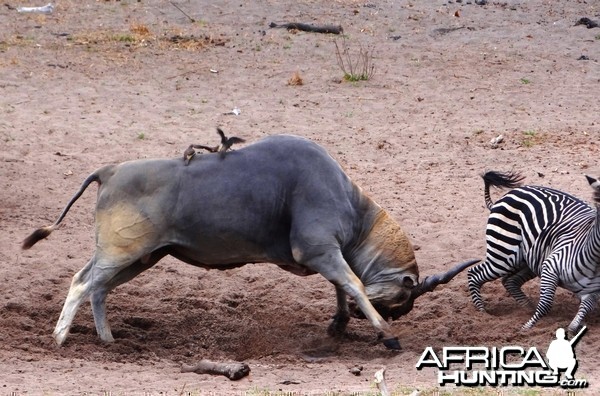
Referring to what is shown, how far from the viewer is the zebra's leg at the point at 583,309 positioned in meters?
8.06

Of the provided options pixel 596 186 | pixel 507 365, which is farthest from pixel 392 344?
pixel 596 186

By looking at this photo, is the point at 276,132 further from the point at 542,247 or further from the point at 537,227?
the point at 542,247

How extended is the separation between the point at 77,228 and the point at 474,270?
3910 millimetres

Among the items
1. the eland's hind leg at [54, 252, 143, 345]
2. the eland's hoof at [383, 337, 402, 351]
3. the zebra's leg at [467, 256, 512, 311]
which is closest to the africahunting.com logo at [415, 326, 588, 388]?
the eland's hoof at [383, 337, 402, 351]

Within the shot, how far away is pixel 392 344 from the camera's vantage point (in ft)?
26.0

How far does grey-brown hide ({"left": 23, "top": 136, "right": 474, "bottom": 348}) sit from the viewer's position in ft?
26.5

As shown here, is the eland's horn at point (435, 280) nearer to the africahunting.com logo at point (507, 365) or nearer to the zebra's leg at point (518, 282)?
the africahunting.com logo at point (507, 365)

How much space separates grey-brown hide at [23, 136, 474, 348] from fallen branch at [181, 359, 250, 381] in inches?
43.0

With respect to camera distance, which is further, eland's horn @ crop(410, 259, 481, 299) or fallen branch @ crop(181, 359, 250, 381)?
eland's horn @ crop(410, 259, 481, 299)

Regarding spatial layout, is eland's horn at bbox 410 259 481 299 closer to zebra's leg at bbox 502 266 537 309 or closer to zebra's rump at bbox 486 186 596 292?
zebra's rump at bbox 486 186 596 292

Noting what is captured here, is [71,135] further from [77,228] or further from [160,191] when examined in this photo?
[160,191]

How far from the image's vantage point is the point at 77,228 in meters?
10.9

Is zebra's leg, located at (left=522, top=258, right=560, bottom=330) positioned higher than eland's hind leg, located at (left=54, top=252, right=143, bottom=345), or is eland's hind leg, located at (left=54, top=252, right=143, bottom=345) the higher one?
zebra's leg, located at (left=522, top=258, right=560, bottom=330)

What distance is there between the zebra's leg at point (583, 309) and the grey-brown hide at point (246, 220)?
1137 mm
